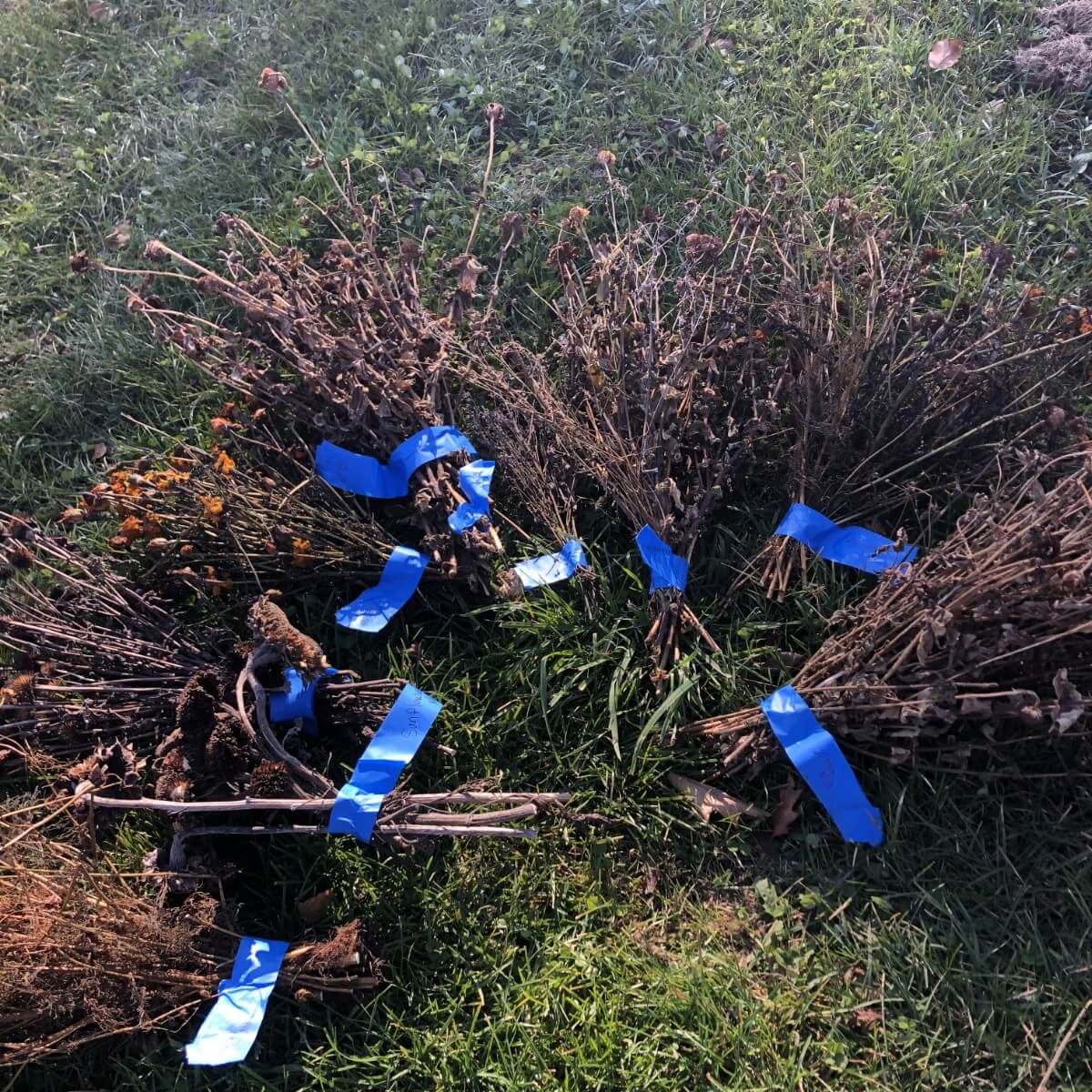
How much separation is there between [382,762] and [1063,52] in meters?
3.79

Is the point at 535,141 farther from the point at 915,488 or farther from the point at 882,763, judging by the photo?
the point at 882,763

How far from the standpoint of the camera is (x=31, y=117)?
436cm

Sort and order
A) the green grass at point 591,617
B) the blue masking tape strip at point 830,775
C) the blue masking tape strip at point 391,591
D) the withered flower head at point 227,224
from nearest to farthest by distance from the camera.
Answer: the green grass at point 591,617
the blue masking tape strip at point 830,775
the blue masking tape strip at point 391,591
the withered flower head at point 227,224

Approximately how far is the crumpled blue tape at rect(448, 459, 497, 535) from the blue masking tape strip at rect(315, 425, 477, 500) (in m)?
0.09

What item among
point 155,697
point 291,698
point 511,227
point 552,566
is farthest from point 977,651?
point 155,697

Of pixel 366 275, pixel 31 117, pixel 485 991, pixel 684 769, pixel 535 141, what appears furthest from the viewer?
pixel 31 117

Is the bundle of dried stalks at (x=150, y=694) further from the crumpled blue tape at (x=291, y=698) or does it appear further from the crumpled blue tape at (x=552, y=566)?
the crumpled blue tape at (x=552, y=566)

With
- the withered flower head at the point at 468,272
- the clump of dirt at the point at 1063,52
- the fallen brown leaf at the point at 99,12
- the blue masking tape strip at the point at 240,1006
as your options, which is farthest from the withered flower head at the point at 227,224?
the clump of dirt at the point at 1063,52

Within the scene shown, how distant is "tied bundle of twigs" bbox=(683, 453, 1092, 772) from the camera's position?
212 centimetres

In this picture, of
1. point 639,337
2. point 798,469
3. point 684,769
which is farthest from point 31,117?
point 684,769

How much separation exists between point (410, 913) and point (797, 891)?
3.45ft

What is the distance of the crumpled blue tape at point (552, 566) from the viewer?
9.11 ft

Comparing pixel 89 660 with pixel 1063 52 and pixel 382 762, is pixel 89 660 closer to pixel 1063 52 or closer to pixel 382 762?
pixel 382 762

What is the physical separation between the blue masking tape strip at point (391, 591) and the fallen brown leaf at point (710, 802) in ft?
3.18
